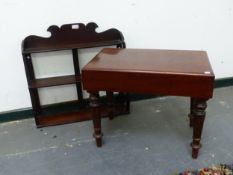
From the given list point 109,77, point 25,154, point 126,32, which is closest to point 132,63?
point 109,77

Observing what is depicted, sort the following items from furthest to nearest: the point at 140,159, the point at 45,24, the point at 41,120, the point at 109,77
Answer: the point at 41,120 → the point at 45,24 → the point at 140,159 → the point at 109,77


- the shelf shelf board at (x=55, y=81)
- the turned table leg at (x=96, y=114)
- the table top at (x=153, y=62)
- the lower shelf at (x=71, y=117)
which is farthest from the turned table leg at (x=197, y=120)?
the shelf shelf board at (x=55, y=81)

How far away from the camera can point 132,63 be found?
57.4 inches

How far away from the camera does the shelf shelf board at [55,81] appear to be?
182cm

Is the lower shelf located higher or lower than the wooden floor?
higher

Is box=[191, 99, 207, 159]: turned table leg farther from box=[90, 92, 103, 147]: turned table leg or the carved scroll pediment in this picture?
the carved scroll pediment

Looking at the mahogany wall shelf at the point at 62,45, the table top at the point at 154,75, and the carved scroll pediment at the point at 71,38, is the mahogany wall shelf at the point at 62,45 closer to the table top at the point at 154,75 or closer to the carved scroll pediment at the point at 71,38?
the carved scroll pediment at the point at 71,38

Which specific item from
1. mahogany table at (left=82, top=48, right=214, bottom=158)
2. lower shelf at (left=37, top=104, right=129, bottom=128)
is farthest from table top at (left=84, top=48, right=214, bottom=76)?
lower shelf at (left=37, top=104, right=129, bottom=128)

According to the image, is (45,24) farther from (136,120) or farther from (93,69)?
(136,120)

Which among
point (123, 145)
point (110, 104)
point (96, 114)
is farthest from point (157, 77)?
point (110, 104)

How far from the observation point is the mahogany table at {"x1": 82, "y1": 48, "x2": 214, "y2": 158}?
4.28 ft

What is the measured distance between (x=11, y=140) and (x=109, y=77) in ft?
3.23

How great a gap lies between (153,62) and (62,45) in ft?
2.49

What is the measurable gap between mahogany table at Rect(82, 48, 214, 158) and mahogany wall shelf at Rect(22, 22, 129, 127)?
1.25 feet
